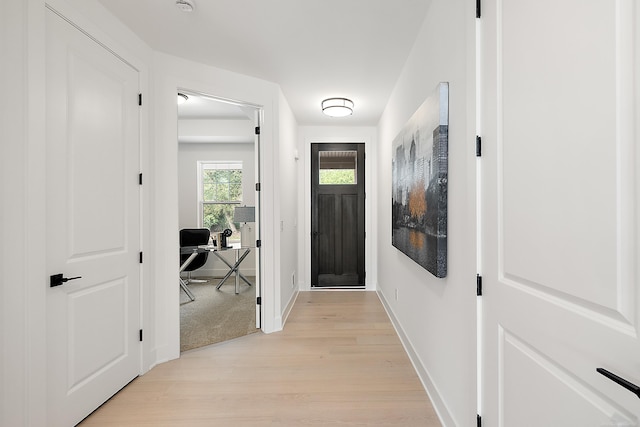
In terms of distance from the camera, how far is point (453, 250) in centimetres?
159

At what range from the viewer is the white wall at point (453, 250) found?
4.46ft

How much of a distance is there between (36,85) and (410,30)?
2.29 metres

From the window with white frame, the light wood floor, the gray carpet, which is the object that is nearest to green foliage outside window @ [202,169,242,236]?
→ the window with white frame

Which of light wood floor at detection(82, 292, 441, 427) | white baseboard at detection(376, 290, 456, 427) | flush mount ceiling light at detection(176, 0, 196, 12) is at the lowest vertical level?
light wood floor at detection(82, 292, 441, 427)

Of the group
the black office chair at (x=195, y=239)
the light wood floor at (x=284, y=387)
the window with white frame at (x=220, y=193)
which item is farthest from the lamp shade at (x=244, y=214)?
the light wood floor at (x=284, y=387)

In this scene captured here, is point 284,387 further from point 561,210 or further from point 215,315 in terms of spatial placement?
point 561,210

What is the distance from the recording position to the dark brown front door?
15.4ft

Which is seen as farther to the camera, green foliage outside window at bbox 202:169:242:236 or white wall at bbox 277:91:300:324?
green foliage outside window at bbox 202:169:242:236

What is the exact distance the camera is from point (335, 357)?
2.52 m

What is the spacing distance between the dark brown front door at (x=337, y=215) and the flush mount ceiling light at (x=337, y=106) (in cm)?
112

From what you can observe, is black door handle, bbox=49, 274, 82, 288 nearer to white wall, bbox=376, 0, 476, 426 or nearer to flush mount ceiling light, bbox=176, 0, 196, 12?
flush mount ceiling light, bbox=176, 0, 196, 12

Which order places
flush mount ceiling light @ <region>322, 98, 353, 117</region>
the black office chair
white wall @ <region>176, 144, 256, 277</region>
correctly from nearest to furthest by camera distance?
flush mount ceiling light @ <region>322, 98, 353, 117</region>
the black office chair
white wall @ <region>176, 144, 256, 277</region>

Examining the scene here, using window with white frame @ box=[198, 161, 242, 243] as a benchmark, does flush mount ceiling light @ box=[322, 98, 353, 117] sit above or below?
above

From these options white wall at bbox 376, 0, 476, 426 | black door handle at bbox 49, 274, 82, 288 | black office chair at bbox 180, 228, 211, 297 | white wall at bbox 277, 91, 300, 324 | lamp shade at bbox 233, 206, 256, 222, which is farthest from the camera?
black office chair at bbox 180, 228, 211, 297
